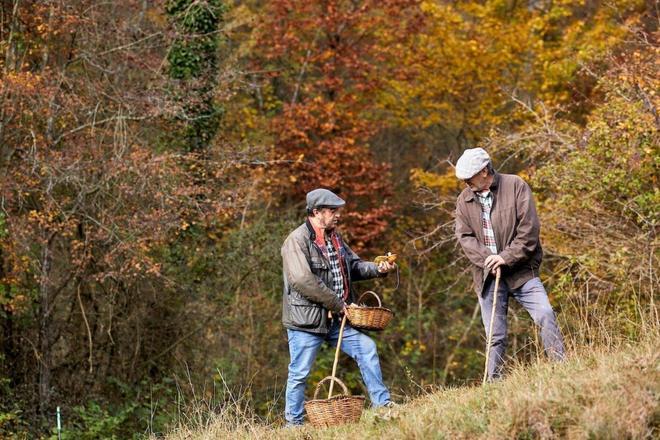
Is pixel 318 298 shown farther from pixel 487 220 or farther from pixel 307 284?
pixel 487 220

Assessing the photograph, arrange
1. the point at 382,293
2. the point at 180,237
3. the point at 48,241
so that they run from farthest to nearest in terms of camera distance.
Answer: the point at 382,293 < the point at 180,237 < the point at 48,241

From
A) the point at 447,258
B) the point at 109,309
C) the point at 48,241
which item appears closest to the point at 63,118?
the point at 48,241

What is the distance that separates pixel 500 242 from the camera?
23.9ft

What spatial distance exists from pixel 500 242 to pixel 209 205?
779 cm

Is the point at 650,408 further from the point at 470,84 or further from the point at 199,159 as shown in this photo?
the point at 470,84

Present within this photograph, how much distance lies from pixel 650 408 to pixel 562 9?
1628 cm

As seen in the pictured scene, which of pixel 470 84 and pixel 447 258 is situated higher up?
pixel 470 84

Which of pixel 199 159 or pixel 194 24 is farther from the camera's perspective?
pixel 194 24

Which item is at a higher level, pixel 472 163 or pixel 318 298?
pixel 472 163

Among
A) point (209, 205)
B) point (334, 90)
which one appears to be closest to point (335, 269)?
point (209, 205)

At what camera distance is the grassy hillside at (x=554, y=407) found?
531cm

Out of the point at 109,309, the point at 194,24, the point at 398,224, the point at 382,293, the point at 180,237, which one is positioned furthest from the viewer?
the point at 398,224

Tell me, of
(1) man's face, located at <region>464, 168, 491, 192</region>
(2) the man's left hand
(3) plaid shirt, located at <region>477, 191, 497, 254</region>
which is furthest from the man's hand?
(2) the man's left hand

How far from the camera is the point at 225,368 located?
1520 cm
